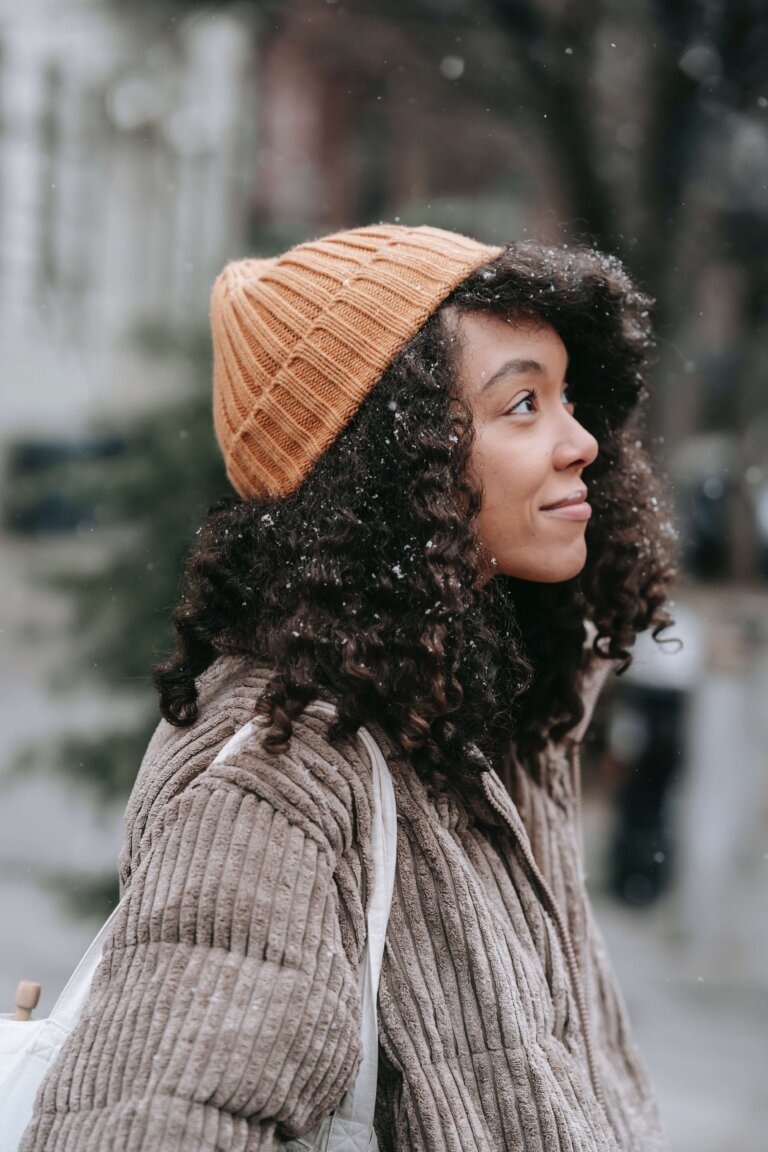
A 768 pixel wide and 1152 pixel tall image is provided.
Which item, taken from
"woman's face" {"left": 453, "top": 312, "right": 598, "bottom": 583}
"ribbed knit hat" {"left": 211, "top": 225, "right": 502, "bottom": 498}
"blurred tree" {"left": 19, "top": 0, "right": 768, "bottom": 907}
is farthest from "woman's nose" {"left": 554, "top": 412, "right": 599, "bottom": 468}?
"blurred tree" {"left": 19, "top": 0, "right": 768, "bottom": 907}

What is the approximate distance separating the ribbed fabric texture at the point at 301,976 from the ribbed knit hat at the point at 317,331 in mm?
354

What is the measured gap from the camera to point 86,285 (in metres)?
5.83

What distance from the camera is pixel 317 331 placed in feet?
6.15

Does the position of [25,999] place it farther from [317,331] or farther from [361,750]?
[317,331]

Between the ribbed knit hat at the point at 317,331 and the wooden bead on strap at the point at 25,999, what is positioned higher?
the ribbed knit hat at the point at 317,331

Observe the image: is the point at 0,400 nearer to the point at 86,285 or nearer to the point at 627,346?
the point at 86,285

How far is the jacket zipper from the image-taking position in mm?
1857

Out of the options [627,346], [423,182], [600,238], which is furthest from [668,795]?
[627,346]

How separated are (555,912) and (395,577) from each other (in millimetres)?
598

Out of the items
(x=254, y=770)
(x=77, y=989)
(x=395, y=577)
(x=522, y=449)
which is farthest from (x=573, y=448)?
(x=77, y=989)

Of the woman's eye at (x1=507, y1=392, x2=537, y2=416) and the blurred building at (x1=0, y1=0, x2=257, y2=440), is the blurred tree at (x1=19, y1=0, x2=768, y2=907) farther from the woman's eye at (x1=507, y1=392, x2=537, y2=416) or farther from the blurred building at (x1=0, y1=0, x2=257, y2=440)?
the woman's eye at (x1=507, y1=392, x2=537, y2=416)

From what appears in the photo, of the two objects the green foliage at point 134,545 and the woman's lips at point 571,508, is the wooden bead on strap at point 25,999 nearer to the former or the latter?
the woman's lips at point 571,508

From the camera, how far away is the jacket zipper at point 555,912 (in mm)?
1857

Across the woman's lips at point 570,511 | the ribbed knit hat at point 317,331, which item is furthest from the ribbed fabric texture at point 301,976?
the woman's lips at point 570,511
